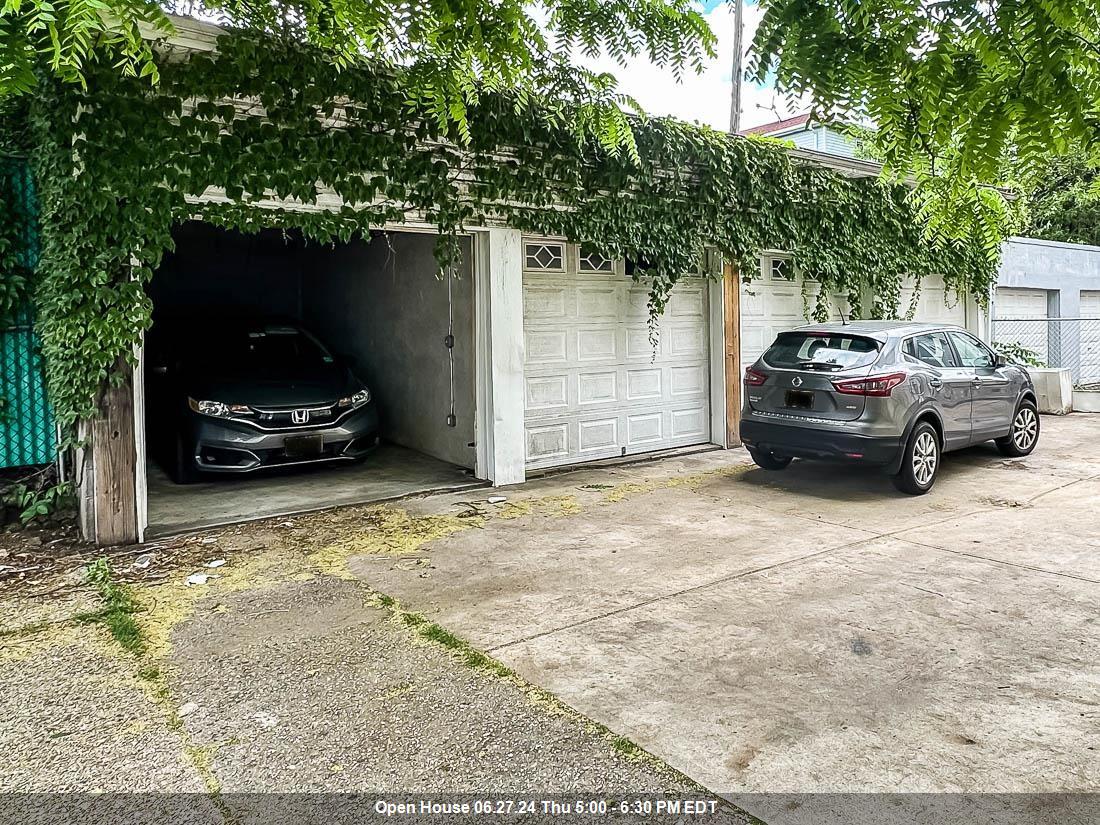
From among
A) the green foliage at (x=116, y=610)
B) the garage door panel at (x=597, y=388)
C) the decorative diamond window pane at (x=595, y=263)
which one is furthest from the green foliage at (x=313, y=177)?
the green foliage at (x=116, y=610)

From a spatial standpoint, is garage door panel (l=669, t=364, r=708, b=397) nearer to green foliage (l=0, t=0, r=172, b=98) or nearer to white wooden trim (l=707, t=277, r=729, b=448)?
white wooden trim (l=707, t=277, r=729, b=448)

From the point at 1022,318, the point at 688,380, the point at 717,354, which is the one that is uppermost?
the point at 1022,318

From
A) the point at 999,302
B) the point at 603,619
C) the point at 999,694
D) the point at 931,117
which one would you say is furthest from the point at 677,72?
the point at 999,302

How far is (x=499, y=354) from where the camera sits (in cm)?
808

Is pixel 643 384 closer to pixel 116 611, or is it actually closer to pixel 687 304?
pixel 687 304

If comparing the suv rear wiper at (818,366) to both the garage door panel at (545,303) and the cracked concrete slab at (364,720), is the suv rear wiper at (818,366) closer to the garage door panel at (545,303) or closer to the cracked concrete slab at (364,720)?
the garage door panel at (545,303)

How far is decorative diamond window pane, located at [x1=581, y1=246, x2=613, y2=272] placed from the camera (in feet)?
30.1

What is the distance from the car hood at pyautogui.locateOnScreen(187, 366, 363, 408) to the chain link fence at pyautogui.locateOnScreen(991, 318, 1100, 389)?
11.6 meters

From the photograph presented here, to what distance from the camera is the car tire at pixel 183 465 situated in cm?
800

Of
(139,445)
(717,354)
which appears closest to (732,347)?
(717,354)

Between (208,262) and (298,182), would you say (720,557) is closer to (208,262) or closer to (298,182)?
(298,182)

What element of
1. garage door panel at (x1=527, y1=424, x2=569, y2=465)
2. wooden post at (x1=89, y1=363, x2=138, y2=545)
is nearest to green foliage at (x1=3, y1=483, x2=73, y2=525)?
wooden post at (x1=89, y1=363, x2=138, y2=545)

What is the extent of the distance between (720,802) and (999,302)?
48.0 ft

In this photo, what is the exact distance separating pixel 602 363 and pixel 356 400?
2.84m
